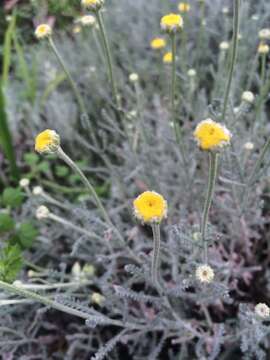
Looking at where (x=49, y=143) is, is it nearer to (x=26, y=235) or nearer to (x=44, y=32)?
(x=44, y=32)

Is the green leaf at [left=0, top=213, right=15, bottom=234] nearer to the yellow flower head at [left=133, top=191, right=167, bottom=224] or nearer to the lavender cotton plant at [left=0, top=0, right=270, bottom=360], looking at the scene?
the lavender cotton plant at [left=0, top=0, right=270, bottom=360]

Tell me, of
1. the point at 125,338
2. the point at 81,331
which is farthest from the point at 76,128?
the point at 125,338

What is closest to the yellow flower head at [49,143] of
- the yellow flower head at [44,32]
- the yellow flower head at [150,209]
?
the yellow flower head at [150,209]

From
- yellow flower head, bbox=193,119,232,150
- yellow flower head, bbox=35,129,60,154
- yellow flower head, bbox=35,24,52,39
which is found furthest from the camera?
yellow flower head, bbox=35,24,52,39

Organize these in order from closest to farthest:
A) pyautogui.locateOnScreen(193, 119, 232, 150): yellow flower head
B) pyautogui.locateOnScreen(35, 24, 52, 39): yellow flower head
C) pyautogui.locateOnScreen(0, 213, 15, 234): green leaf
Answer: pyautogui.locateOnScreen(193, 119, 232, 150): yellow flower head → pyautogui.locateOnScreen(35, 24, 52, 39): yellow flower head → pyautogui.locateOnScreen(0, 213, 15, 234): green leaf

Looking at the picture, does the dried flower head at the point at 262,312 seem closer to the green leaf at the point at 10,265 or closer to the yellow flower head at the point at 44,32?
the green leaf at the point at 10,265

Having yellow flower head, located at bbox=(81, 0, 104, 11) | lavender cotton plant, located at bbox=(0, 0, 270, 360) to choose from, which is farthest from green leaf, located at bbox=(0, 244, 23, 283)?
yellow flower head, located at bbox=(81, 0, 104, 11)

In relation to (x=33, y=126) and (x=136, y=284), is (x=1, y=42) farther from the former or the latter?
(x=136, y=284)

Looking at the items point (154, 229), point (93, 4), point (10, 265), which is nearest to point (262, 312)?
point (154, 229)
